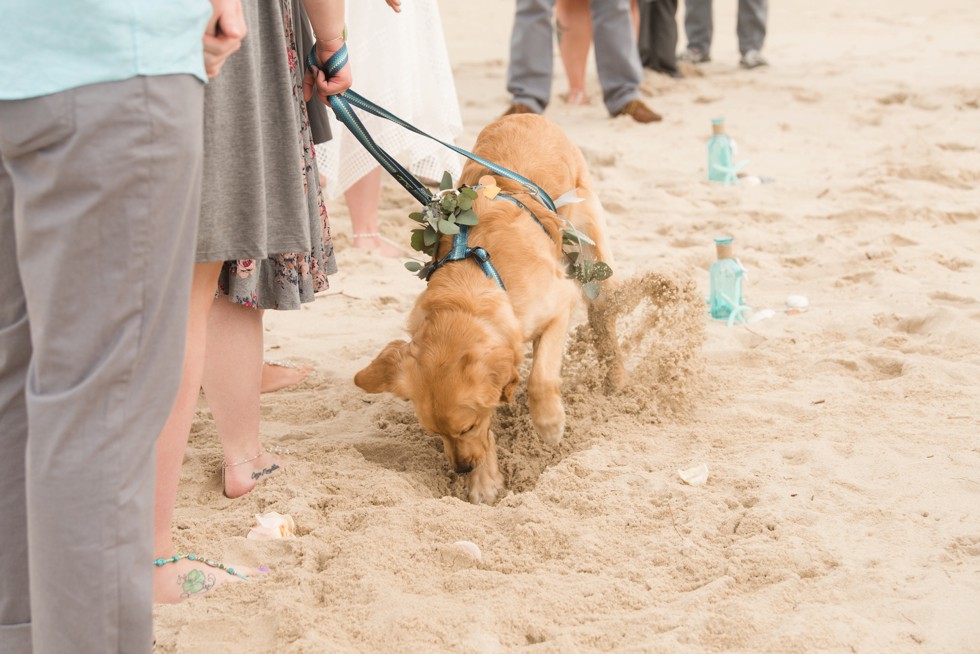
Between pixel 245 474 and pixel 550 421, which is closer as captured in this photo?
pixel 245 474

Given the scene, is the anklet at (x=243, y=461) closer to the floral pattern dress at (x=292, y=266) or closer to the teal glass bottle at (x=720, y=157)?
the floral pattern dress at (x=292, y=266)

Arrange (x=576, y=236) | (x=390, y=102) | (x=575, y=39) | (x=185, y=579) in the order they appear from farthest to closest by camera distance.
→ (x=575, y=39), (x=390, y=102), (x=576, y=236), (x=185, y=579)

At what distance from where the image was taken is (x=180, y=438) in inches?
95.8

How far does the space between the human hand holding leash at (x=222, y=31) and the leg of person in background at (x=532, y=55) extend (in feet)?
21.9

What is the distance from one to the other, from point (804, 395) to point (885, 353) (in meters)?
0.52

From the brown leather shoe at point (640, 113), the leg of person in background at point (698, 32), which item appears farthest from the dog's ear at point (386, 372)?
the leg of person in background at point (698, 32)

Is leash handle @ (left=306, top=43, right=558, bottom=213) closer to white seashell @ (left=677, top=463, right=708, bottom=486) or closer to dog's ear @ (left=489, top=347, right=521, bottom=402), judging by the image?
dog's ear @ (left=489, top=347, right=521, bottom=402)

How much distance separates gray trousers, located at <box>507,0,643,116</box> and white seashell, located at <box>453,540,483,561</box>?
20.0ft

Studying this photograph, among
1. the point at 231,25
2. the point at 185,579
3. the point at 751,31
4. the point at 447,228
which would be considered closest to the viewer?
the point at 231,25

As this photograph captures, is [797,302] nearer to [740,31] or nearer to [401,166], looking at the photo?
[401,166]

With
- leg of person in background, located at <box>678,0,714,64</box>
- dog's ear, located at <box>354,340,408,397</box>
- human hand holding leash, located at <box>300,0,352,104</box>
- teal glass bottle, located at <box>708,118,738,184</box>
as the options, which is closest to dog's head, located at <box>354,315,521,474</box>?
dog's ear, located at <box>354,340,408,397</box>

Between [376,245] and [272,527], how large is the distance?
294cm

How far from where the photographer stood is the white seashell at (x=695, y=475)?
3.14 m

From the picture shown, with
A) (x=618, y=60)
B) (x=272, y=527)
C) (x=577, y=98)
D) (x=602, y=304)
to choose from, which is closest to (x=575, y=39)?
(x=577, y=98)
